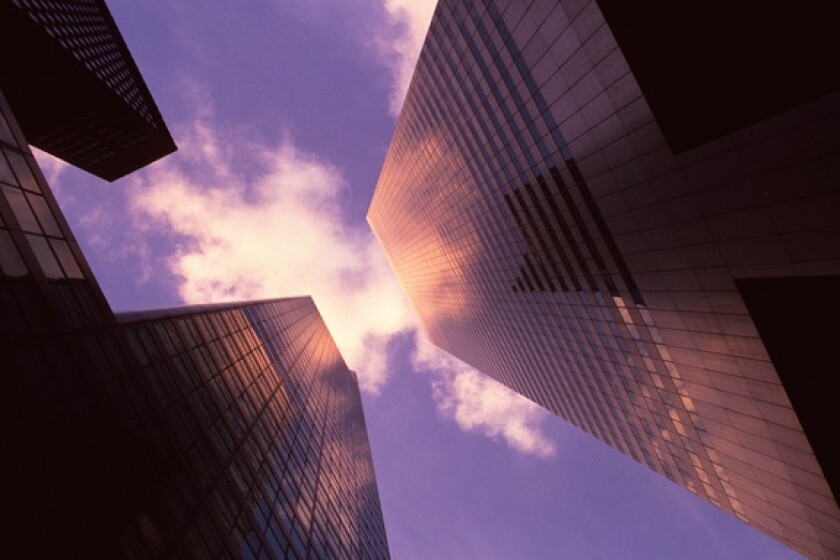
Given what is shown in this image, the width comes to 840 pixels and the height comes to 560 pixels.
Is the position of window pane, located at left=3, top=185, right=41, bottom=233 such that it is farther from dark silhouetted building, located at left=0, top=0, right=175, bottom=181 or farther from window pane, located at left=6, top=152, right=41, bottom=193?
dark silhouetted building, located at left=0, top=0, right=175, bottom=181

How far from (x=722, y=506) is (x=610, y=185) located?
34007mm

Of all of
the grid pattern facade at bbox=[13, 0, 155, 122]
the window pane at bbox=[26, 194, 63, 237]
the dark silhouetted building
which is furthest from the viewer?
the grid pattern facade at bbox=[13, 0, 155, 122]

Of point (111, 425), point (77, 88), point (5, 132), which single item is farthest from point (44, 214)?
point (77, 88)

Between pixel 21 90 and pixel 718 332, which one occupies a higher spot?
pixel 21 90

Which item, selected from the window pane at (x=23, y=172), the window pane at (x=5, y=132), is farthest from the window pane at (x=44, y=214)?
the window pane at (x=5, y=132)

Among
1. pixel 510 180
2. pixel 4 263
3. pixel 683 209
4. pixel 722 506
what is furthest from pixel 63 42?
pixel 722 506

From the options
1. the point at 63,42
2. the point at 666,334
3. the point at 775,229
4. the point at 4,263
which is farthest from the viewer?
the point at 63,42

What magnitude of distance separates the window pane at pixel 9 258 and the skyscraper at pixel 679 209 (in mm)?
25973

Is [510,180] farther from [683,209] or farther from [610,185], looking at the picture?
[683,209]

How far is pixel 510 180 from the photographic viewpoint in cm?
5019

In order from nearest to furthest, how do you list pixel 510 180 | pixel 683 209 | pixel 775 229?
pixel 775 229 < pixel 683 209 < pixel 510 180

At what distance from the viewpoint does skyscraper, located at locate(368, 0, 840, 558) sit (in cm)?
2122

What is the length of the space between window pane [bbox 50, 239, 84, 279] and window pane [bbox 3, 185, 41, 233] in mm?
1078

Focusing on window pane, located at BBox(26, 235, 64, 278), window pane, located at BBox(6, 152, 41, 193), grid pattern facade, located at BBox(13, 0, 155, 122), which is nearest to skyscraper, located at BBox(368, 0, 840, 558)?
window pane, located at BBox(6, 152, 41, 193)
